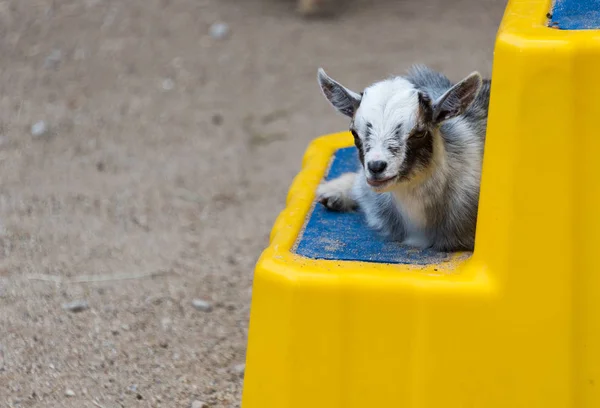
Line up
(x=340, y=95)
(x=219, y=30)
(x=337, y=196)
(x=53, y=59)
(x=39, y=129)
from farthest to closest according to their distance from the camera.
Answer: (x=219, y=30)
(x=53, y=59)
(x=39, y=129)
(x=337, y=196)
(x=340, y=95)

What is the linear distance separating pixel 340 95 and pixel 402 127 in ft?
0.85

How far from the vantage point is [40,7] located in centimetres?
610

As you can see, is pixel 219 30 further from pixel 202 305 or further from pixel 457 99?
pixel 457 99

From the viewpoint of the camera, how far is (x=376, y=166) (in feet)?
6.60

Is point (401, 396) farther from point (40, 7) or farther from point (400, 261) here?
point (40, 7)

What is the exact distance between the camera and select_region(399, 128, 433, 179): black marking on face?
209 centimetres

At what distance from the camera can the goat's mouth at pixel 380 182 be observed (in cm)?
204

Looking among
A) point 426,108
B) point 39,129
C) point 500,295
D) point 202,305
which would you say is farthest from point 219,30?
point 500,295

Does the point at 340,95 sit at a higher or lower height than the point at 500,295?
higher

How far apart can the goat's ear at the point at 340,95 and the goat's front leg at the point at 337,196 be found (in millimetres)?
342

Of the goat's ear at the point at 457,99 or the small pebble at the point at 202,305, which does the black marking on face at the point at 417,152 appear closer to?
the goat's ear at the point at 457,99

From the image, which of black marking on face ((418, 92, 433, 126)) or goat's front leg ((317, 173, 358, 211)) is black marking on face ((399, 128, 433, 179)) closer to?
black marking on face ((418, 92, 433, 126))

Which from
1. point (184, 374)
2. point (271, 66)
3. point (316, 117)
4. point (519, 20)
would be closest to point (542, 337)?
point (519, 20)

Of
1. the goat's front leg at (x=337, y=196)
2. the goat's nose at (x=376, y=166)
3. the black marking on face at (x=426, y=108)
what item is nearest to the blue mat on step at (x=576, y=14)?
the black marking on face at (x=426, y=108)
